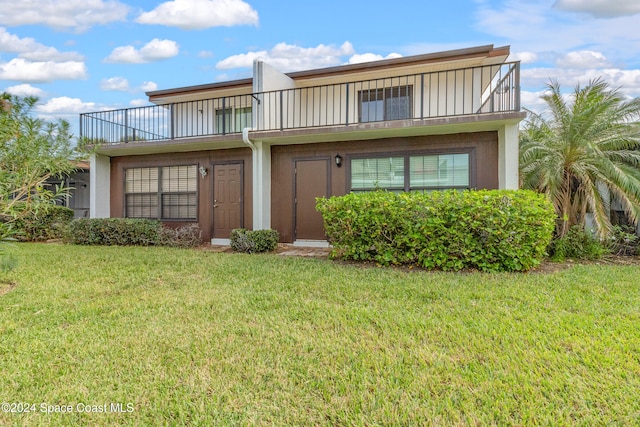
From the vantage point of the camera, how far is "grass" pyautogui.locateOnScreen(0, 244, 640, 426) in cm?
214

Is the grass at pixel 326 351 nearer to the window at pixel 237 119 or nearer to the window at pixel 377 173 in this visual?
the window at pixel 377 173

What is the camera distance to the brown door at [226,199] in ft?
32.5

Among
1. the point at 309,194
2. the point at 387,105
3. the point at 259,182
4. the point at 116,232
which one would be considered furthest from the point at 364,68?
the point at 116,232

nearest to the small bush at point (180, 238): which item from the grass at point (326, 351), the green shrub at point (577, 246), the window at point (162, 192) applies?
the window at point (162, 192)

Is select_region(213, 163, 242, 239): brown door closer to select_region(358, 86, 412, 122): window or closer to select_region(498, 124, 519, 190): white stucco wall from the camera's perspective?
select_region(358, 86, 412, 122): window

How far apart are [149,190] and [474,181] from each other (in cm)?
935

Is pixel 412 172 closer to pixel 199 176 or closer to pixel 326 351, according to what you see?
pixel 199 176

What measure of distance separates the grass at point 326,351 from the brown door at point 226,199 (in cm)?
486

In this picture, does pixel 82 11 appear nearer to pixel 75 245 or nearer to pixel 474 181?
pixel 75 245

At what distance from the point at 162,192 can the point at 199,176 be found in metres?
1.44

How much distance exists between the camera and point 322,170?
918 centimetres

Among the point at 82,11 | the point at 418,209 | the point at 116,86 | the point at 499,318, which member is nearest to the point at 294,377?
the point at 499,318

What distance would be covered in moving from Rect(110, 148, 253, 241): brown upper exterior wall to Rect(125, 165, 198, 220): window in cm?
17

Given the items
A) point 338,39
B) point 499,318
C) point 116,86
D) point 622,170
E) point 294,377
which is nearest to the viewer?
point 294,377
